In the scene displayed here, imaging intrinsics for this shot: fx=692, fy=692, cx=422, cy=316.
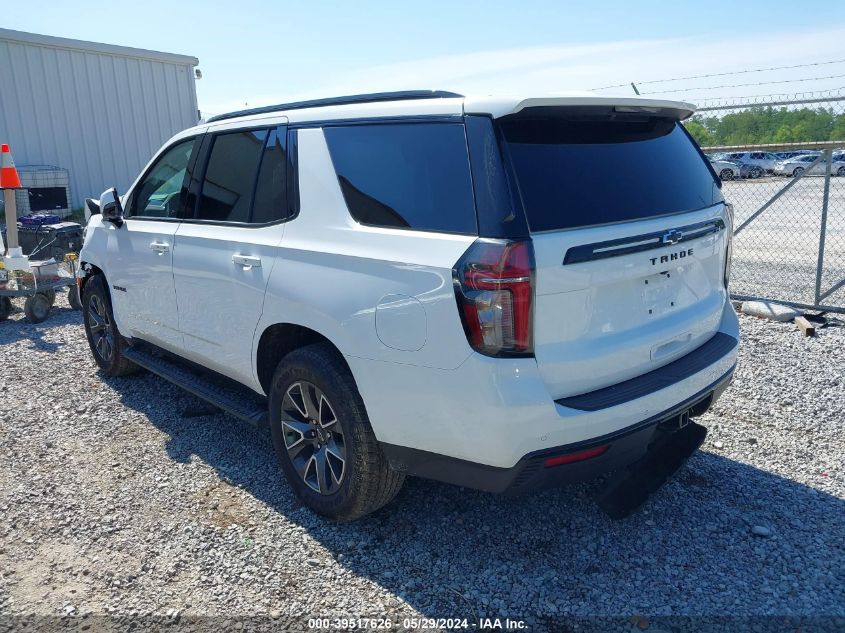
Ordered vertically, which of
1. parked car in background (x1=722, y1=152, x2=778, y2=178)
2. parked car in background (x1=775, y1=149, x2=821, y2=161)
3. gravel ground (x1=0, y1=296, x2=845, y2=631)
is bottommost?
gravel ground (x1=0, y1=296, x2=845, y2=631)

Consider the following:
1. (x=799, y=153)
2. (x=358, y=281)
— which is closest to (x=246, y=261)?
(x=358, y=281)

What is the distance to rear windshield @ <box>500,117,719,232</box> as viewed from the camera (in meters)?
2.68

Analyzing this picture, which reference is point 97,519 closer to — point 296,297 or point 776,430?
point 296,297

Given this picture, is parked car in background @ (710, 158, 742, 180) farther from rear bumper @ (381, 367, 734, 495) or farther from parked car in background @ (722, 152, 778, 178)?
rear bumper @ (381, 367, 734, 495)

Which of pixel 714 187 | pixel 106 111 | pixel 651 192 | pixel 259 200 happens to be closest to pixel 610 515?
pixel 651 192

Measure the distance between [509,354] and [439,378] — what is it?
0.96 ft

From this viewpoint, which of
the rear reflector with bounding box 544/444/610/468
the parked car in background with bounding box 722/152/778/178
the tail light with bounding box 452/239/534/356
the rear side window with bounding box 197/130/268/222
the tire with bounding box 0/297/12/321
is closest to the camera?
the tail light with bounding box 452/239/534/356

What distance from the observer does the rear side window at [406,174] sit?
8.89 feet

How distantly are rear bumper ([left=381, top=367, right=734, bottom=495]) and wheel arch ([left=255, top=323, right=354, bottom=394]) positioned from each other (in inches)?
31.6

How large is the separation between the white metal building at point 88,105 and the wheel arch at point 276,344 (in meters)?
10.9

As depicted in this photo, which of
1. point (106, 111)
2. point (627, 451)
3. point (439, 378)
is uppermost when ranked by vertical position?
point (106, 111)

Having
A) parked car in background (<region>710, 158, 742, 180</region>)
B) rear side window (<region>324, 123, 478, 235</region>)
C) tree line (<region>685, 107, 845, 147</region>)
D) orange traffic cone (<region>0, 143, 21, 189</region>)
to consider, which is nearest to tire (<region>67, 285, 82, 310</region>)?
orange traffic cone (<region>0, 143, 21, 189</region>)

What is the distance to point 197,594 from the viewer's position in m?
2.94

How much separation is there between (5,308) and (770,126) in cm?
1263
